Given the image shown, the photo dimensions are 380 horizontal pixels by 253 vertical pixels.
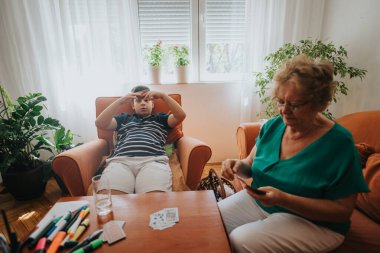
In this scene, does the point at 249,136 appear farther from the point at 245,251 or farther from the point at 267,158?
→ the point at 245,251

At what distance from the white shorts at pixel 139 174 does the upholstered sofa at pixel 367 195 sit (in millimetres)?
870

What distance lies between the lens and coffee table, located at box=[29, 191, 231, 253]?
32.0 inches

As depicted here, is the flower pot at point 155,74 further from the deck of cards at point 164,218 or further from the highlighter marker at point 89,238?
the highlighter marker at point 89,238

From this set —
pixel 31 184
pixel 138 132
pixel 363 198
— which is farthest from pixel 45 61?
pixel 363 198

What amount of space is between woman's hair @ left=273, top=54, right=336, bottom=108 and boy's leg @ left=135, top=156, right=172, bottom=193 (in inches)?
32.7

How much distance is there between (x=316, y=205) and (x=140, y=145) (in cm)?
108

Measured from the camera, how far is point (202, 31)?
2.33 m

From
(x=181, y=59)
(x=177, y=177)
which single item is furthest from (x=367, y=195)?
(x=181, y=59)

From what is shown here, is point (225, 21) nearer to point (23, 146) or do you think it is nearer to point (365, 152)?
point (365, 152)

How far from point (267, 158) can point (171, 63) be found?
5.52ft

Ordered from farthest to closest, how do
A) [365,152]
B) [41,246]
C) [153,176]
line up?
[153,176] → [365,152] → [41,246]

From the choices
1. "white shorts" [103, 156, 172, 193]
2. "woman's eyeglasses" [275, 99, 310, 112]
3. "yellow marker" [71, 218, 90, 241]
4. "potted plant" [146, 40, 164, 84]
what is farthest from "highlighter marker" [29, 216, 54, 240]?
"potted plant" [146, 40, 164, 84]

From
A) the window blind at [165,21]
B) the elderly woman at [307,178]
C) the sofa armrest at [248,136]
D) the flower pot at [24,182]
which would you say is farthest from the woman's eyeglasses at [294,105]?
the flower pot at [24,182]

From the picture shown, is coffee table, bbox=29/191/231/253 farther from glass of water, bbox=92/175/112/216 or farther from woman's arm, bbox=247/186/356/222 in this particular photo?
woman's arm, bbox=247/186/356/222
